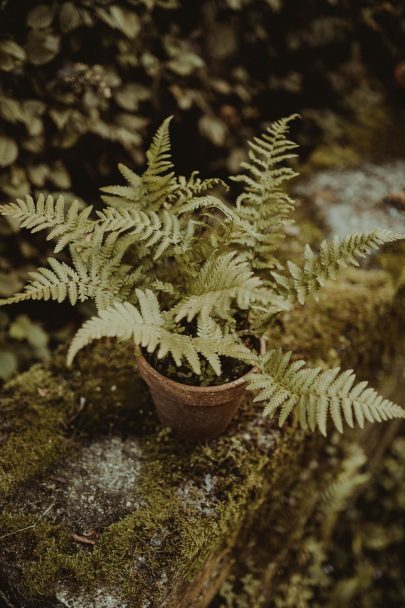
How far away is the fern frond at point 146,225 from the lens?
1.73 meters

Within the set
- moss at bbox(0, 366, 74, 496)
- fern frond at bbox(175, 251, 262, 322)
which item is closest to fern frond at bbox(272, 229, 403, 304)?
fern frond at bbox(175, 251, 262, 322)

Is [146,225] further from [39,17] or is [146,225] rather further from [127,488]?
[39,17]

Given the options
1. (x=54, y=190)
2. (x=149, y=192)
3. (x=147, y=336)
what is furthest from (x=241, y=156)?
(x=147, y=336)

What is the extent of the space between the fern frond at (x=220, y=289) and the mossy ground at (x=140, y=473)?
0.46m

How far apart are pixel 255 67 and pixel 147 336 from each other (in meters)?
3.06

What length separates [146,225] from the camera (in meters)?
1.77

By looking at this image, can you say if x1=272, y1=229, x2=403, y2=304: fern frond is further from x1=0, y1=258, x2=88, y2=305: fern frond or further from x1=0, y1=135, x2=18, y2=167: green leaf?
x1=0, y1=135, x2=18, y2=167: green leaf

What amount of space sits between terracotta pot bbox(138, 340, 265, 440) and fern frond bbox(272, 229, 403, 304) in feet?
0.88

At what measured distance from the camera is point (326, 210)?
3.54m

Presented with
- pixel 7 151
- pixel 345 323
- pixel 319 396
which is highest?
pixel 7 151

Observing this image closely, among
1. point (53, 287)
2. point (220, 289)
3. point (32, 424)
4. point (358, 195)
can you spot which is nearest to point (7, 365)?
point (32, 424)

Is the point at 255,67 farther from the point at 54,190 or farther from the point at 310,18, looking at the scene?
the point at 54,190

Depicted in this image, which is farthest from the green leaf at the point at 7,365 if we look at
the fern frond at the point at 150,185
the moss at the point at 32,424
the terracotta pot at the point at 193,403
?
the fern frond at the point at 150,185

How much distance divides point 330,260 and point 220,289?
19.6 inches
